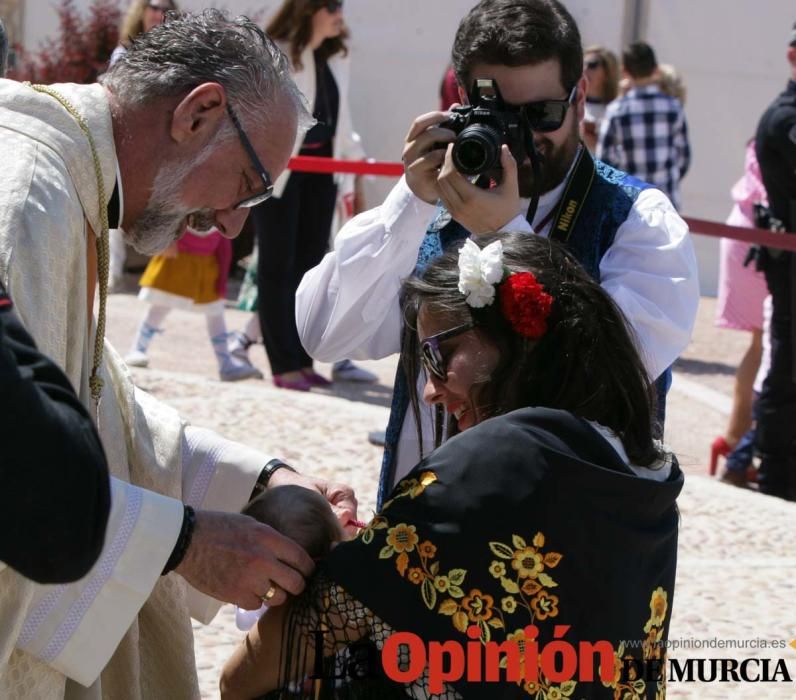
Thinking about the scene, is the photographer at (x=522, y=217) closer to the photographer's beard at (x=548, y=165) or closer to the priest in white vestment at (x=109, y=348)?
the photographer's beard at (x=548, y=165)

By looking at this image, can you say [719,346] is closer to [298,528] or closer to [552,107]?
[552,107]

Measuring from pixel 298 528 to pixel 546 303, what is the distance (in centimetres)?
58

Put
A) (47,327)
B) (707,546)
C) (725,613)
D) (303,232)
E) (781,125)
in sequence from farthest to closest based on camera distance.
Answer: (303,232) < (781,125) < (707,546) < (725,613) < (47,327)

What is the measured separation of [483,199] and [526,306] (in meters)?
0.62

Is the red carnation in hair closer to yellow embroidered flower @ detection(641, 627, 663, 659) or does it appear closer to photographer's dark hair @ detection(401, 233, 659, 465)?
photographer's dark hair @ detection(401, 233, 659, 465)

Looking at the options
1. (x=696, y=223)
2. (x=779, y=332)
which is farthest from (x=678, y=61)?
(x=779, y=332)

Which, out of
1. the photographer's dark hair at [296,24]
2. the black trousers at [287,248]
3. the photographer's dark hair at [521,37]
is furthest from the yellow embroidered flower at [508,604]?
the photographer's dark hair at [296,24]

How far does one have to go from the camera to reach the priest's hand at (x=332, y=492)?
2.61 meters

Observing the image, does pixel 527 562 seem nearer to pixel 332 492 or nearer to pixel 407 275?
pixel 332 492

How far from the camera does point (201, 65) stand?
93.7 inches

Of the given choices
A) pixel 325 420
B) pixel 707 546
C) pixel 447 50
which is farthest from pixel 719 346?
pixel 707 546

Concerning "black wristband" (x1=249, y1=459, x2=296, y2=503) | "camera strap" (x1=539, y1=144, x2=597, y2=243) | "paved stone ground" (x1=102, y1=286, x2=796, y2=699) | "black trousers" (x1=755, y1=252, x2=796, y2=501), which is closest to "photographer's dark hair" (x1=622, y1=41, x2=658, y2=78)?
"paved stone ground" (x1=102, y1=286, x2=796, y2=699)

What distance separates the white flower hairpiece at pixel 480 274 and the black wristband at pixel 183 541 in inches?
23.8

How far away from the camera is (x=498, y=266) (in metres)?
2.32
